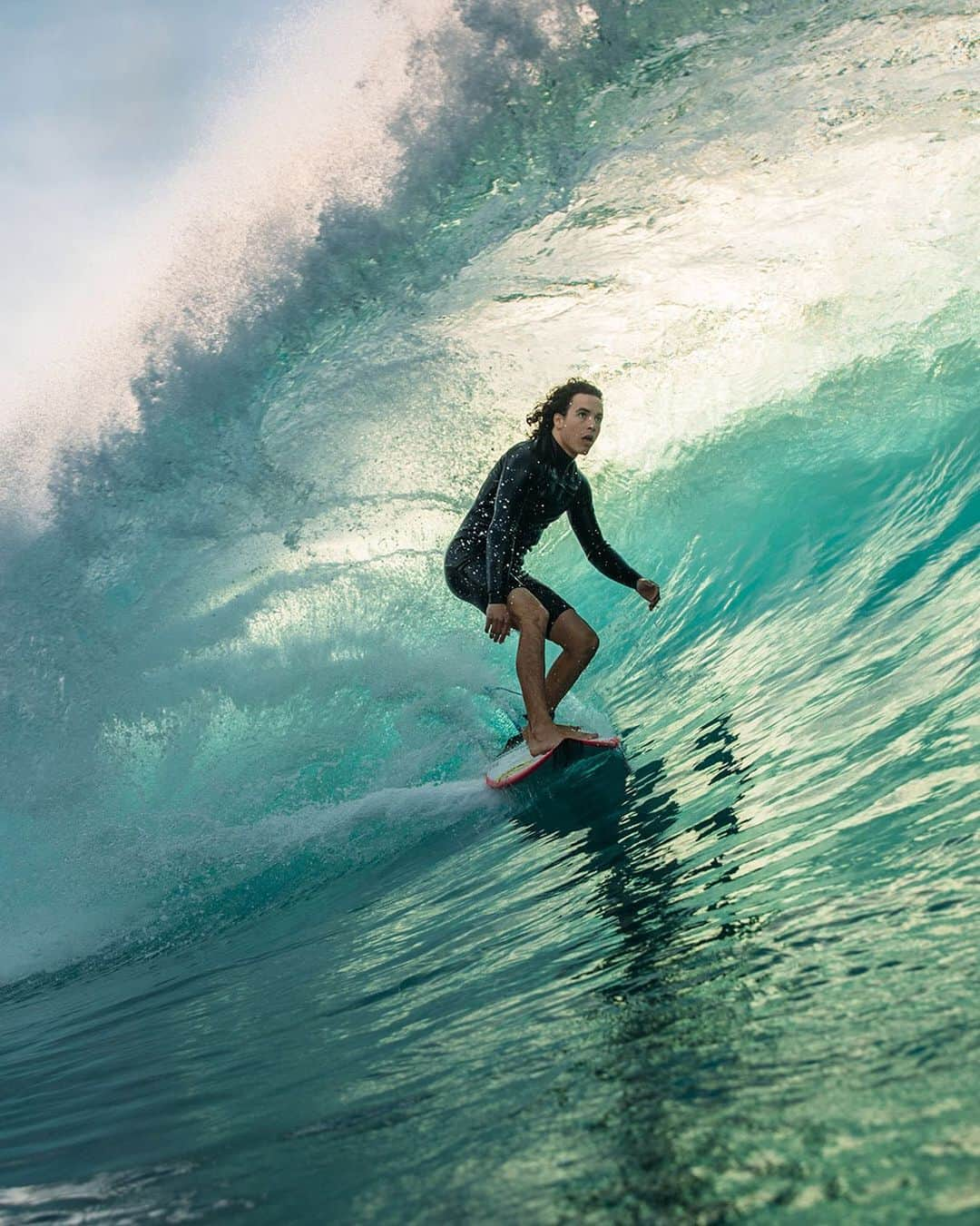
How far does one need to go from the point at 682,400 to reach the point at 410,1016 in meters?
10.2

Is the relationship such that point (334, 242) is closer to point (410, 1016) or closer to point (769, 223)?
point (769, 223)

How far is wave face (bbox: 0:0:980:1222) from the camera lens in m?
1.54

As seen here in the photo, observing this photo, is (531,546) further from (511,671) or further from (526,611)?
(511,671)

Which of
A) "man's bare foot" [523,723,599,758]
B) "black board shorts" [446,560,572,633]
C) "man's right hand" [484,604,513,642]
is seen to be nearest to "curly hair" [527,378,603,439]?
"black board shorts" [446,560,572,633]

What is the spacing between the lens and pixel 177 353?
766cm

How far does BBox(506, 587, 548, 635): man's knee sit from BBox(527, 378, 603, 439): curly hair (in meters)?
0.76

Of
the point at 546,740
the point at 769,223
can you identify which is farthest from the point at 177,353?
the point at 769,223

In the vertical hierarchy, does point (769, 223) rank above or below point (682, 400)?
above

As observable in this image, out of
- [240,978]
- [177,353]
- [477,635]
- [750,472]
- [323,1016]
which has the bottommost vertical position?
[750,472]

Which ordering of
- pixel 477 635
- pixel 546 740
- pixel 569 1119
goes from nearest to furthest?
pixel 569 1119
pixel 546 740
pixel 477 635

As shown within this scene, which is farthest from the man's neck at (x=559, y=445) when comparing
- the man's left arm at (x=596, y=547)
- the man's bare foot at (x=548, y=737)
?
the man's bare foot at (x=548, y=737)

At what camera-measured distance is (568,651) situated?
5.12 meters

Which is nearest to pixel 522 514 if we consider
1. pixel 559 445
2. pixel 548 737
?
pixel 559 445

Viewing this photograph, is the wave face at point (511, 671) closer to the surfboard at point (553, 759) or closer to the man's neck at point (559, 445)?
the surfboard at point (553, 759)
